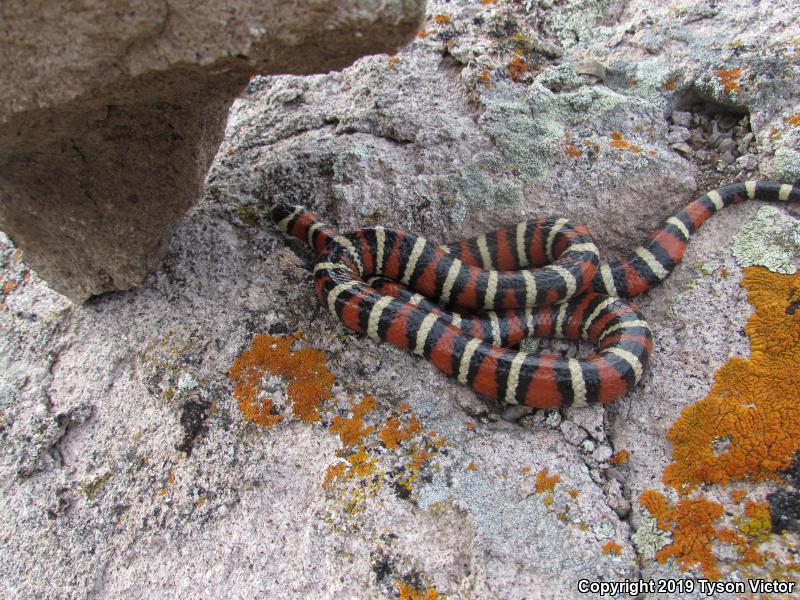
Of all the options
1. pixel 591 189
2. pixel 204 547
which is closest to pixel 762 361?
pixel 591 189

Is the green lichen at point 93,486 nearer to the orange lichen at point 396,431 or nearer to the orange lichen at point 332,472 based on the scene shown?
the orange lichen at point 332,472

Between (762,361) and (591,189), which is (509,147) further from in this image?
(762,361)

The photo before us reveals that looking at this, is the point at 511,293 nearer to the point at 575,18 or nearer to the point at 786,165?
the point at 786,165

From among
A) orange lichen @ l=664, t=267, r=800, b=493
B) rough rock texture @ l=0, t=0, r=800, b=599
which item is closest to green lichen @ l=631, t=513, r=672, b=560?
rough rock texture @ l=0, t=0, r=800, b=599

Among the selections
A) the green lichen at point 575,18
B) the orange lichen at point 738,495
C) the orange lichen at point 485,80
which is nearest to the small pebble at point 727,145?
the green lichen at point 575,18

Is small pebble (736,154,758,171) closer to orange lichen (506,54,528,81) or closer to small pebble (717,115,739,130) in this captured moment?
small pebble (717,115,739,130)

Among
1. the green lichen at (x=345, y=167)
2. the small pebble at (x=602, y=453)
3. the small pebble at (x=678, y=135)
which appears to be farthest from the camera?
the small pebble at (x=678, y=135)
